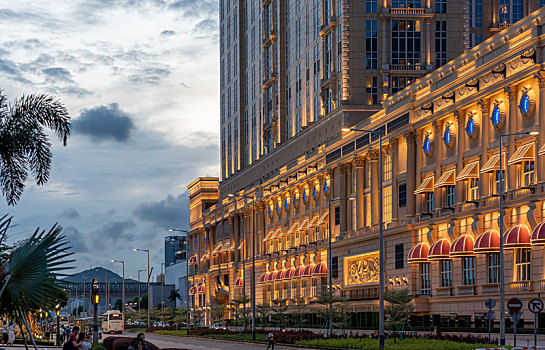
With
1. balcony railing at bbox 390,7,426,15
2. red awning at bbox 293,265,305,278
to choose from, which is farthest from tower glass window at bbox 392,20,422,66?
red awning at bbox 293,265,305,278

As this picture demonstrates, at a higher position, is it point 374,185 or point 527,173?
point 374,185

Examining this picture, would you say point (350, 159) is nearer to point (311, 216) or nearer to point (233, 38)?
point (311, 216)

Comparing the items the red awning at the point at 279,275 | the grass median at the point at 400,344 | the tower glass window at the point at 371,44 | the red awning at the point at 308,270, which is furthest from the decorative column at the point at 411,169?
A: the red awning at the point at 279,275

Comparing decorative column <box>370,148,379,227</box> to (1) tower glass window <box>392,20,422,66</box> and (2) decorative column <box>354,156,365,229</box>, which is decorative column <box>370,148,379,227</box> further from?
(1) tower glass window <box>392,20,422,66</box>

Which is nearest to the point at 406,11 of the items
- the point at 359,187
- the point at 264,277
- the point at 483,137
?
the point at 359,187

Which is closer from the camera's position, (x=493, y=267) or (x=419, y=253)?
(x=493, y=267)

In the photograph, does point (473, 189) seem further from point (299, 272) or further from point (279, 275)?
point (279, 275)

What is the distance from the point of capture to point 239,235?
539 feet

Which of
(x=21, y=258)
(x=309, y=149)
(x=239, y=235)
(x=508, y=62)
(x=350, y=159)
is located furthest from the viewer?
(x=239, y=235)

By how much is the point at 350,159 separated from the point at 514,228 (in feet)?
135

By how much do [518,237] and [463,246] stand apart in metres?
9.27

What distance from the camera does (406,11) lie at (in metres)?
114

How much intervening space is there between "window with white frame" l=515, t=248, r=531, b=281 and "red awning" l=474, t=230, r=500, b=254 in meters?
1.63

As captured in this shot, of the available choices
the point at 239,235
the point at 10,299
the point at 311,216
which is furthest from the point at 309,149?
the point at 10,299
